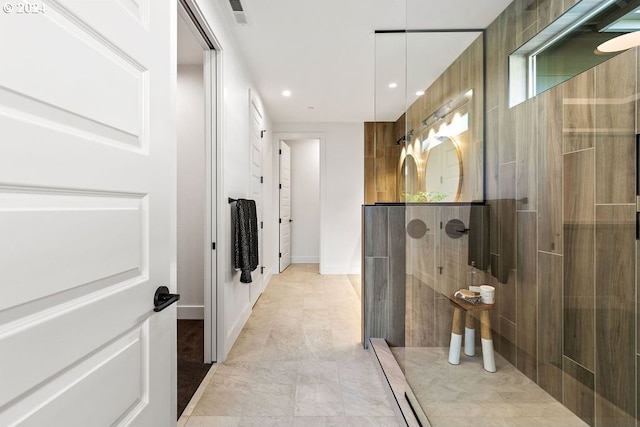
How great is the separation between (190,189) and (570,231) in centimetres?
306

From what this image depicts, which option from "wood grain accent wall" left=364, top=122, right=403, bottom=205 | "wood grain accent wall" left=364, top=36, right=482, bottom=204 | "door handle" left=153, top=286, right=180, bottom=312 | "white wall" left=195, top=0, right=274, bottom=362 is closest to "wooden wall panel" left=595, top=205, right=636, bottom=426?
"wood grain accent wall" left=364, top=36, right=482, bottom=204

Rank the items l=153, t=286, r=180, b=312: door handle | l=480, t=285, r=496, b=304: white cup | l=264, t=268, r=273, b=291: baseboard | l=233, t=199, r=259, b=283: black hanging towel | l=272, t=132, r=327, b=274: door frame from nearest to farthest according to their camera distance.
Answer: l=153, t=286, r=180, b=312: door handle, l=480, t=285, r=496, b=304: white cup, l=233, t=199, r=259, b=283: black hanging towel, l=264, t=268, r=273, b=291: baseboard, l=272, t=132, r=327, b=274: door frame

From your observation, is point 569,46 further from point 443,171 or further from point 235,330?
point 235,330

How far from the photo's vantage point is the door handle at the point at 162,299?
95 centimetres

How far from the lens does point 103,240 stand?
74 cm

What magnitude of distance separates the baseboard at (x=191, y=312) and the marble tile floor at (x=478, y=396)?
2.26 metres

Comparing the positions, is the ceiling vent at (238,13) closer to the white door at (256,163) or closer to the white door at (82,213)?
the white door at (256,163)

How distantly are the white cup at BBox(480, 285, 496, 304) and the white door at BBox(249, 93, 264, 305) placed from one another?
236cm

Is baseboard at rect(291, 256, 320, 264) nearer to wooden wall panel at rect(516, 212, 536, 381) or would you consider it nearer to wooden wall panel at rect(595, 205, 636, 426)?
wooden wall panel at rect(516, 212, 536, 381)

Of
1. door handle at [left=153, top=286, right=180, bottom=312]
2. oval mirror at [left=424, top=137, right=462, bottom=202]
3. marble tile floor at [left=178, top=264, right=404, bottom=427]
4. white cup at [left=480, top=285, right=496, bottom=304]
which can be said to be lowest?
marble tile floor at [left=178, top=264, right=404, bottom=427]

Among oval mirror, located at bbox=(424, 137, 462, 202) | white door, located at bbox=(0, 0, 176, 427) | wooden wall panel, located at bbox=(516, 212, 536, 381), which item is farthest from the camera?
oval mirror, located at bbox=(424, 137, 462, 202)

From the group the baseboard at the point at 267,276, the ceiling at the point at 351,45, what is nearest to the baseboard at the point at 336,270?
the baseboard at the point at 267,276

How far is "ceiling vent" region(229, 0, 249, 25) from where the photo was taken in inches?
88.1

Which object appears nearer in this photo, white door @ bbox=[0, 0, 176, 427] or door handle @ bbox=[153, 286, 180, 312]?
white door @ bbox=[0, 0, 176, 427]
